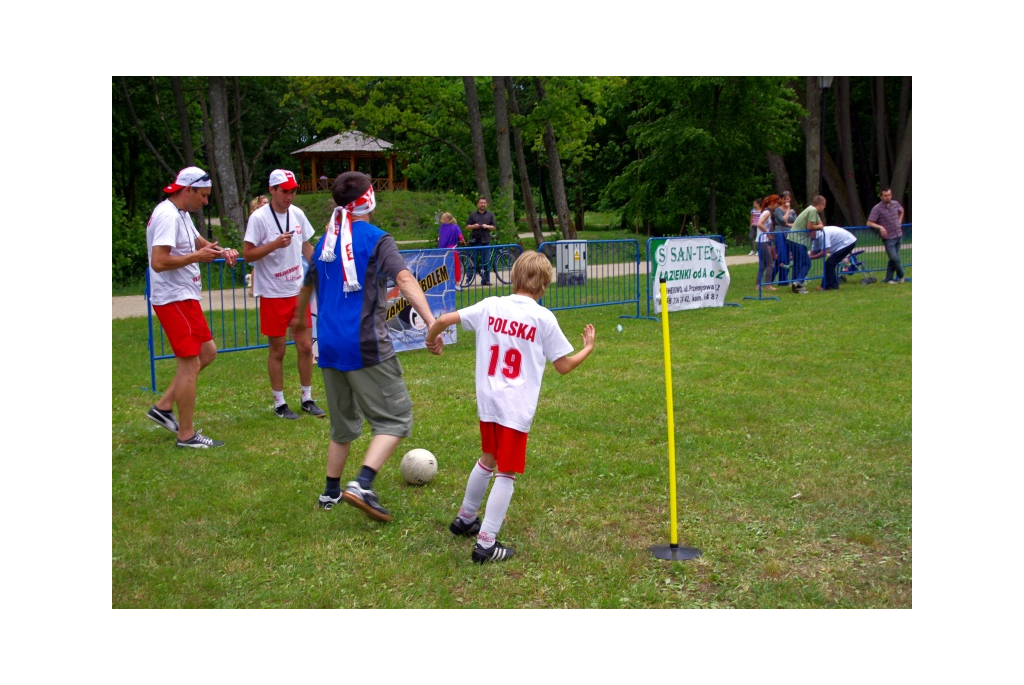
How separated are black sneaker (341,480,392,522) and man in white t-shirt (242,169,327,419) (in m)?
2.70

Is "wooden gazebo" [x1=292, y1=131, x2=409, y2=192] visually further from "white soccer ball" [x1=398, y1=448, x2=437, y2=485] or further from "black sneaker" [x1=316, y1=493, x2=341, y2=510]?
"black sneaker" [x1=316, y1=493, x2=341, y2=510]

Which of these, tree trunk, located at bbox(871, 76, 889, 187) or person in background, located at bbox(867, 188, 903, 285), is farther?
tree trunk, located at bbox(871, 76, 889, 187)

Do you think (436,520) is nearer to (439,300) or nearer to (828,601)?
(828,601)

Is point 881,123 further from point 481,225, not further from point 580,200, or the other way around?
point 481,225

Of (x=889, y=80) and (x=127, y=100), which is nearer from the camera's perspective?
(x=127, y=100)

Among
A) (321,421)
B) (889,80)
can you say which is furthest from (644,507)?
(889,80)

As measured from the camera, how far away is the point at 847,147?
3462 centimetres

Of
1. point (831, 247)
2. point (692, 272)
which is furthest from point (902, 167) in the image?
A: point (692, 272)

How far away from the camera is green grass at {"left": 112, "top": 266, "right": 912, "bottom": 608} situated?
439cm

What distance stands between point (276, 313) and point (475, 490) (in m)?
3.54

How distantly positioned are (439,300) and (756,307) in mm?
6474

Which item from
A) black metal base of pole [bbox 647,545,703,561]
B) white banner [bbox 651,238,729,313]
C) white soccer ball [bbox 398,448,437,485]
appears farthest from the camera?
white banner [bbox 651,238,729,313]

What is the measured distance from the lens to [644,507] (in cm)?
552

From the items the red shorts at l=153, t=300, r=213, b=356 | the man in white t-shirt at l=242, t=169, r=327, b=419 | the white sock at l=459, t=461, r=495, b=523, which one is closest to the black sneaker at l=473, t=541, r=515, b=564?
the white sock at l=459, t=461, r=495, b=523
